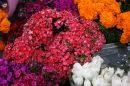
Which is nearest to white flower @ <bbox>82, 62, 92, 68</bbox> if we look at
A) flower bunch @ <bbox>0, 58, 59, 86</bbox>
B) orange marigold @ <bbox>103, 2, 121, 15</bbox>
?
flower bunch @ <bbox>0, 58, 59, 86</bbox>

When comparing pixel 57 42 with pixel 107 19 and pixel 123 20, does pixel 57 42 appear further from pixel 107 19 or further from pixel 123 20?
pixel 123 20

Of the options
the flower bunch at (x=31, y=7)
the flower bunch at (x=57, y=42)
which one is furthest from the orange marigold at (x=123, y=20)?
the flower bunch at (x=31, y=7)

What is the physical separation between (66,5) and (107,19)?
0.49 meters

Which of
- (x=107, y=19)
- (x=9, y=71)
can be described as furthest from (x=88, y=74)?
(x=107, y=19)

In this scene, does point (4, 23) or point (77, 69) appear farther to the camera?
point (4, 23)

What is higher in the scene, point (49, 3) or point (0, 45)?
point (49, 3)

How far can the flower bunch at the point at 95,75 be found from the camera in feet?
7.09

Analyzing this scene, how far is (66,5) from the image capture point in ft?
10.4

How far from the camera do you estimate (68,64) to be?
8.12ft

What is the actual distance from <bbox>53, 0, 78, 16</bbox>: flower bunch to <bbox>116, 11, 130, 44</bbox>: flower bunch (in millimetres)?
472

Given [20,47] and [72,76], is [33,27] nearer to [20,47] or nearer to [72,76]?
[20,47]

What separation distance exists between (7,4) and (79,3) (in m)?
0.79

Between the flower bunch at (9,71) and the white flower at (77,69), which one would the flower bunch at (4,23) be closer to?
the flower bunch at (9,71)

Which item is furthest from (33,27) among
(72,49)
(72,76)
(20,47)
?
(72,76)
